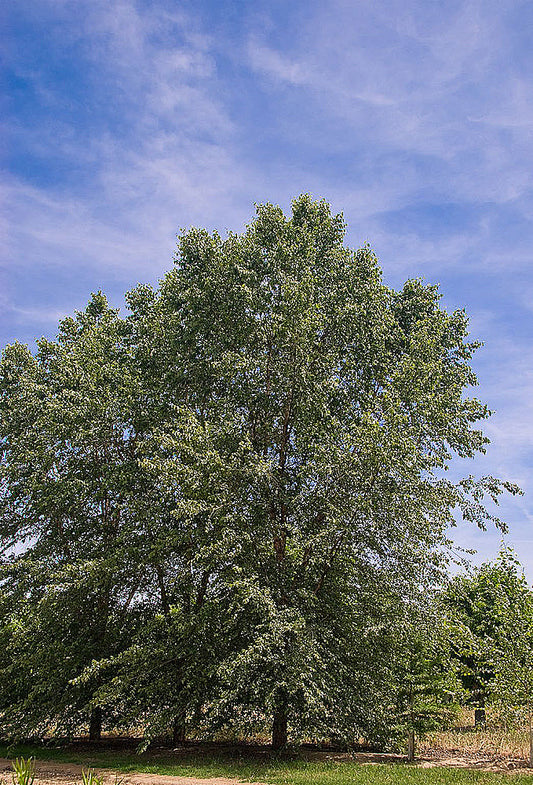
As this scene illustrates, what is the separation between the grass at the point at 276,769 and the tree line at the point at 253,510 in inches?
28.3

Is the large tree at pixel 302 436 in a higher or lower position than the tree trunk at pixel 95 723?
higher

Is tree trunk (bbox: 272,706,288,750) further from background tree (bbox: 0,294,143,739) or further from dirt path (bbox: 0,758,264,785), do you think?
background tree (bbox: 0,294,143,739)

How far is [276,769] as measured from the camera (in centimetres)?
1277

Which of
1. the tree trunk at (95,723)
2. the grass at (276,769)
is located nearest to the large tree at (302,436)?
the grass at (276,769)

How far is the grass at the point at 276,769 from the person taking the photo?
11273mm

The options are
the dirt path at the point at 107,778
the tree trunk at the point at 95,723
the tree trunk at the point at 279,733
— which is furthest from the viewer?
the tree trunk at the point at 95,723

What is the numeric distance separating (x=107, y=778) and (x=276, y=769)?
352 centimetres

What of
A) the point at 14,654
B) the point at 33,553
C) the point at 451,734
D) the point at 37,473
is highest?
the point at 37,473

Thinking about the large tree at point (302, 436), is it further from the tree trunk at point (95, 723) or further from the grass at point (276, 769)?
the tree trunk at point (95, 723)

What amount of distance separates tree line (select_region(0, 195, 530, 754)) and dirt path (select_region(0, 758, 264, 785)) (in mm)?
1139

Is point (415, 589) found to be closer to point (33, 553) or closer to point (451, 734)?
point (451, 734)

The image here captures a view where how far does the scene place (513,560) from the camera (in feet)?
52.1

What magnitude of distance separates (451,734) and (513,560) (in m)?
6.75

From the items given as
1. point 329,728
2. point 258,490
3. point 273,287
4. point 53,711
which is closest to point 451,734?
point 329,728
